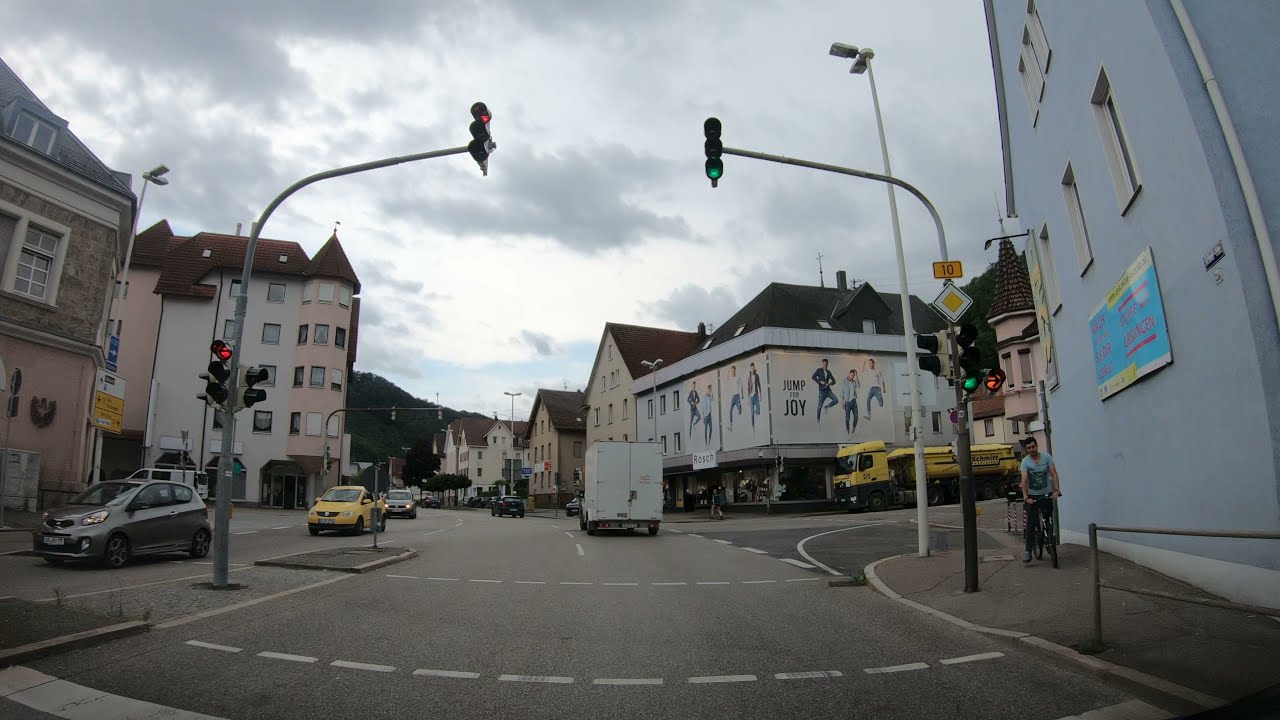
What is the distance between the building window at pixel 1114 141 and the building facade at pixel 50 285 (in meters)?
23.8

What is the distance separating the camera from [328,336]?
51.8m

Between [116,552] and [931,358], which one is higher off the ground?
[931,358]

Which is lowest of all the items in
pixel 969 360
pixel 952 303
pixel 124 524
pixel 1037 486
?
pixel 124 524

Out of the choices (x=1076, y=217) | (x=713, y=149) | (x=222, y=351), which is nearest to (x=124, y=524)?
(x=222, y=351)

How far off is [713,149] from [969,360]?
4.82 meters

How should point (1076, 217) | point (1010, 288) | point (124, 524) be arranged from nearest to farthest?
point (1076, 217) < point (124, 524) < point (1010, 288)

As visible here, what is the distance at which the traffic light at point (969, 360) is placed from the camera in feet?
32.9

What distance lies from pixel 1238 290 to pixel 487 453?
110 metres

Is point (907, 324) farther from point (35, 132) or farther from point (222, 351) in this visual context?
point (35, 132)

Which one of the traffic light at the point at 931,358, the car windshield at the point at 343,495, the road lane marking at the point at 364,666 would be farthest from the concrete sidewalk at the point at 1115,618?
the car windshield at the point at 343,495

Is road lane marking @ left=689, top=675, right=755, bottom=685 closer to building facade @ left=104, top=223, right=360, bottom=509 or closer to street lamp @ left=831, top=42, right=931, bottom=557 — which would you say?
street lamp @ left=831, top=42, right=931, bottom=557

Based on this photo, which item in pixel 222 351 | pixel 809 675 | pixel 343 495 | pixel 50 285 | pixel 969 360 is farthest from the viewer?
pixel 343 495

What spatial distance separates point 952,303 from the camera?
11.1m

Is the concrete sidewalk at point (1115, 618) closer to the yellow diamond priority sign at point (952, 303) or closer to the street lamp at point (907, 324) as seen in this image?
the street lamp at point (907, 324)
